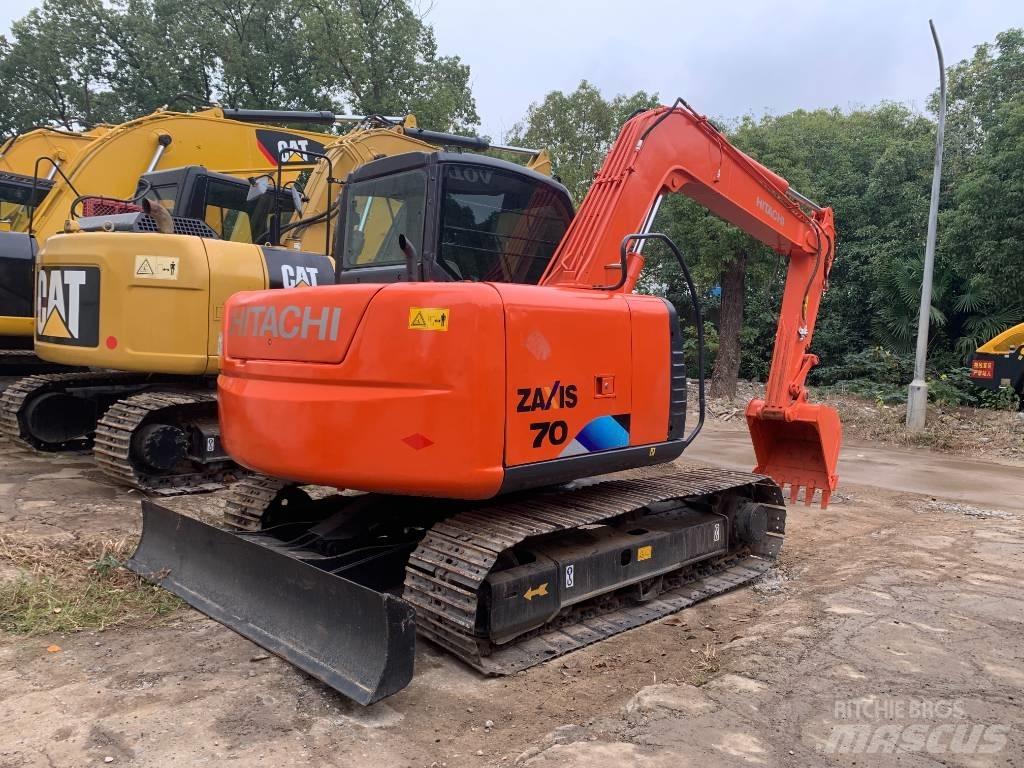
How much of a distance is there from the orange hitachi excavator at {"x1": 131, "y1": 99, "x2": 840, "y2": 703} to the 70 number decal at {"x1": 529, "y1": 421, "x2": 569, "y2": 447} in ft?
0.04

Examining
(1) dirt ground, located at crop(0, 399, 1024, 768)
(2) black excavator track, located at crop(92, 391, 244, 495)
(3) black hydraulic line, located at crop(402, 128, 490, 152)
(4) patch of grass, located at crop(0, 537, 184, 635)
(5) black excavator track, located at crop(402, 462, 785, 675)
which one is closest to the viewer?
(1) dirt ground, located at crop(0, 399, 1024, 768)

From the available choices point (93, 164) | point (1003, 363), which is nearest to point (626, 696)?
point (93, 164)

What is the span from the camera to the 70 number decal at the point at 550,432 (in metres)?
3.47

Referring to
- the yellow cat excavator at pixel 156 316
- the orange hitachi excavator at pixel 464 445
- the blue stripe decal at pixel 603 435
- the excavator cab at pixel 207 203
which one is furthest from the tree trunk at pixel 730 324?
the blue stripe decal at pixel 603 435

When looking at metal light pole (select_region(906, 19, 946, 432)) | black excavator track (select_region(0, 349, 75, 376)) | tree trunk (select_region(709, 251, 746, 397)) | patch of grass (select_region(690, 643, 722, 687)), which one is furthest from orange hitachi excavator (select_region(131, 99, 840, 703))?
tree trunk (select_region(709, 251, 746, 397))

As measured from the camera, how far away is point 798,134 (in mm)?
19203

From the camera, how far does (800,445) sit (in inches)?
243

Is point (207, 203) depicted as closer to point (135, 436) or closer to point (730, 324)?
point (135, 436)

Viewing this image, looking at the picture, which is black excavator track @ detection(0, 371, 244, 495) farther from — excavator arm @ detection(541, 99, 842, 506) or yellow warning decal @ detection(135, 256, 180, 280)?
excavator arm @ detection(541, 99, 842, 506)

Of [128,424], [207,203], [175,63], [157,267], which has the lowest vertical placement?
[128,424]

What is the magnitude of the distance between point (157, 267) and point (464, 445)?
3889mm

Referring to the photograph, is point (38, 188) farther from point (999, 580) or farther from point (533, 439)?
point (999, 580)

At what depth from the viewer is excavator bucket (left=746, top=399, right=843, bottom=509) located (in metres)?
5.91

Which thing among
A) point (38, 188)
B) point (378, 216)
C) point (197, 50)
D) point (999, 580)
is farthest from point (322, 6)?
point (999, 580)
